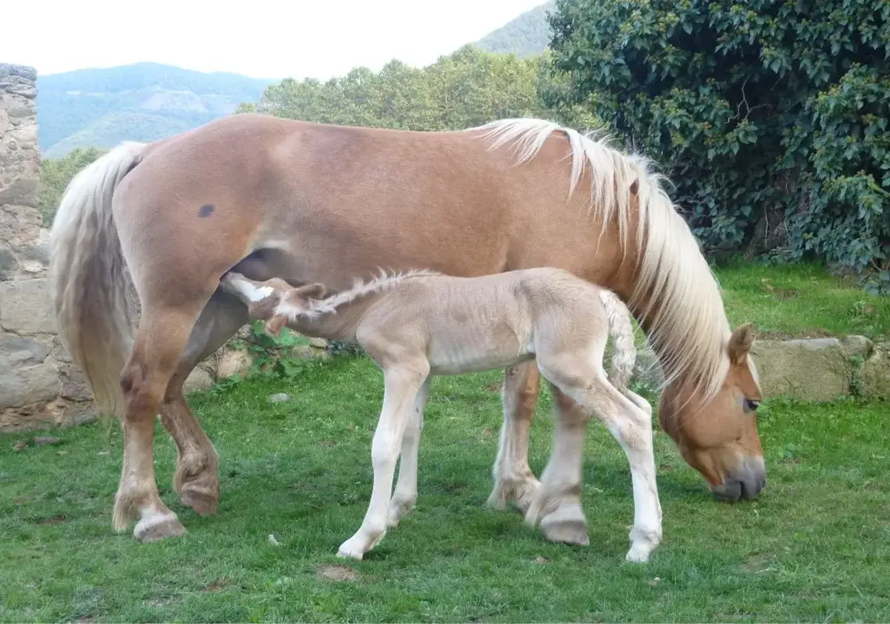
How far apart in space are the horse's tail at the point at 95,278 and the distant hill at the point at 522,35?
51633 millimetres

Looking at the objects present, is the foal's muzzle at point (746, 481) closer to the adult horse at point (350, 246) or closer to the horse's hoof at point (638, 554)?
the adult horse at point (350, 246)

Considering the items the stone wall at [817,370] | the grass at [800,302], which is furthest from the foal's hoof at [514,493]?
the grass at [800,302]

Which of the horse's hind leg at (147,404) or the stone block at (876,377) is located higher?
the horse's hind leg at (147,404)

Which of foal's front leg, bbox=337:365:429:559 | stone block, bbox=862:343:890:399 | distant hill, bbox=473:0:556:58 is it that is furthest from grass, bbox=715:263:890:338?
distant hill, bbox=473:0:556:58

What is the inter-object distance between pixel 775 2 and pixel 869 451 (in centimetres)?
595

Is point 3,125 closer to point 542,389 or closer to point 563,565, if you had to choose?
point 542,389

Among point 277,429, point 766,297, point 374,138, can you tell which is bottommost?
point 277,429

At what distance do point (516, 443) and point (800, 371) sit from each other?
335 centimetres

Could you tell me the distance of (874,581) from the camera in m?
3.77

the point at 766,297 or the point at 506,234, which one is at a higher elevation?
the point at 506,234

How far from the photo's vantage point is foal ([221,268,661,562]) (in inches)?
163

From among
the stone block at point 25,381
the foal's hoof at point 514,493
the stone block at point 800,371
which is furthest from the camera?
the stone block at point 25,381

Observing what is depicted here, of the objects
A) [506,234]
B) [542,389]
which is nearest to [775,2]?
[542,389]

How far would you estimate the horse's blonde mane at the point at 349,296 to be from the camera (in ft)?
14.3
